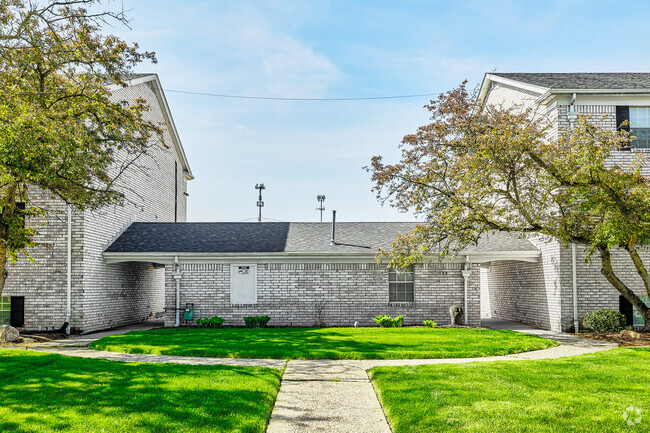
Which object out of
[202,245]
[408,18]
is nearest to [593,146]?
[408,18]

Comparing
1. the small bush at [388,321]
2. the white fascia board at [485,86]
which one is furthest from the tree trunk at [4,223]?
the white fascia board at [485,86]

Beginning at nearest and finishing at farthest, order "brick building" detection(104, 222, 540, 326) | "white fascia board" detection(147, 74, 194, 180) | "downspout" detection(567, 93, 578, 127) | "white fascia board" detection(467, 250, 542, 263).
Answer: "downspout" detection(567, 93, 578, 127), "white fascia board" detection(467, 250, 542, 263), "brick building" detection(104, 222, 540, 326), "white fascia board" detection(147, 74, 194, 180)

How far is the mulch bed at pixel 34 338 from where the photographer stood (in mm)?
13992

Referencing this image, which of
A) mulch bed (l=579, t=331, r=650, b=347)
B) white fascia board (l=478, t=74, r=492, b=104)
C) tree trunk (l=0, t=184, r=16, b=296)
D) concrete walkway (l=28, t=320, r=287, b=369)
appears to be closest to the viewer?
concrete walkway (l=28, t=320, r=287, b=369)

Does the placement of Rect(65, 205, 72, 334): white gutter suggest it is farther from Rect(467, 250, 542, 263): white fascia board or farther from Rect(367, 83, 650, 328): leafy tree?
Rect(467, 250, 542, 263): white fascia board

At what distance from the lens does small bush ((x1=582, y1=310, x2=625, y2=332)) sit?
15781 millimetres

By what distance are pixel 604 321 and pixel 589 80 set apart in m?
8.42

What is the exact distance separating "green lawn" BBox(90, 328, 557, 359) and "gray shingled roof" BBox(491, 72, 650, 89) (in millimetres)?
8391

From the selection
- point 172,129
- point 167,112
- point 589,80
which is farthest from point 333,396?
point 172,129

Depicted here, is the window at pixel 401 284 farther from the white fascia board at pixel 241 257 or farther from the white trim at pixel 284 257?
the white fascia board at pixel 241 257

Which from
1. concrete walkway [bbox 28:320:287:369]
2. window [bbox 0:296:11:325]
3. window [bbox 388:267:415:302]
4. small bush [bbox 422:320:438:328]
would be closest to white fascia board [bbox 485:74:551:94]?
window [bbox 388:267:415:302]

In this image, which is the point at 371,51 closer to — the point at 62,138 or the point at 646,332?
the point at 62,138

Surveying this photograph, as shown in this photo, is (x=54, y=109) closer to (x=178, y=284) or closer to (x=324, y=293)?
(x=178, y=284)

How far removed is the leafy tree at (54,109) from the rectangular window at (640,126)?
14.8 m
